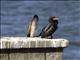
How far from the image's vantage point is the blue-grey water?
2055 centimetres

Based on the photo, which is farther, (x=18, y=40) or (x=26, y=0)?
(x=26, y=0)

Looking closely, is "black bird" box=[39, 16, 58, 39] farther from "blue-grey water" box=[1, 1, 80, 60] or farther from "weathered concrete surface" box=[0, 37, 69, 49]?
"blue-grey water" box=[1, 1, 80, 60]

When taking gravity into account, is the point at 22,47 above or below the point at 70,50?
above

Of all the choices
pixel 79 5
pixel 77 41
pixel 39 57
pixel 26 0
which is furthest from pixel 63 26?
pixel 39 57

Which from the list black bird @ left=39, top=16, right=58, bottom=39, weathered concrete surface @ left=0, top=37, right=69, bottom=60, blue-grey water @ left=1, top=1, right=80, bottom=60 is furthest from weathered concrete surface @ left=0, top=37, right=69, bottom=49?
blue-grey water @ left=1, top=1, right=80, bottom=60

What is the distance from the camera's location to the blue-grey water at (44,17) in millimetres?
20555

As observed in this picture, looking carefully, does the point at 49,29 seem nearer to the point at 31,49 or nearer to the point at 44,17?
the point at 31,49

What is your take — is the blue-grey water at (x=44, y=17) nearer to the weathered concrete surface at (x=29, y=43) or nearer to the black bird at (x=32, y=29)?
the black bird at (x=32, y=29)

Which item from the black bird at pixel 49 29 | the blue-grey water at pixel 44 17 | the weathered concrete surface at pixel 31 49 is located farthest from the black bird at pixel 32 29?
the blue-grey water at pixel 44 17

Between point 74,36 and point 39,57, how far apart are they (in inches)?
683

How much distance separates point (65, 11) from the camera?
3409cm

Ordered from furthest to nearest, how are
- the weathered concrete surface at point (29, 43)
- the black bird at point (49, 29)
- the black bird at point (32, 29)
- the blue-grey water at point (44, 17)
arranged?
the blue-grey water at point (44, 17), the black bird at point (32, 29), the black bird at point (49, 29), the weathered concrete surface at point (29, 43)

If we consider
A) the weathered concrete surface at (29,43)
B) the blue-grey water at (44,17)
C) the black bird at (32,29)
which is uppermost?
the weathered concrete surface at (29,43)

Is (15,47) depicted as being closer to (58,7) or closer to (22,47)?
(22,47)
